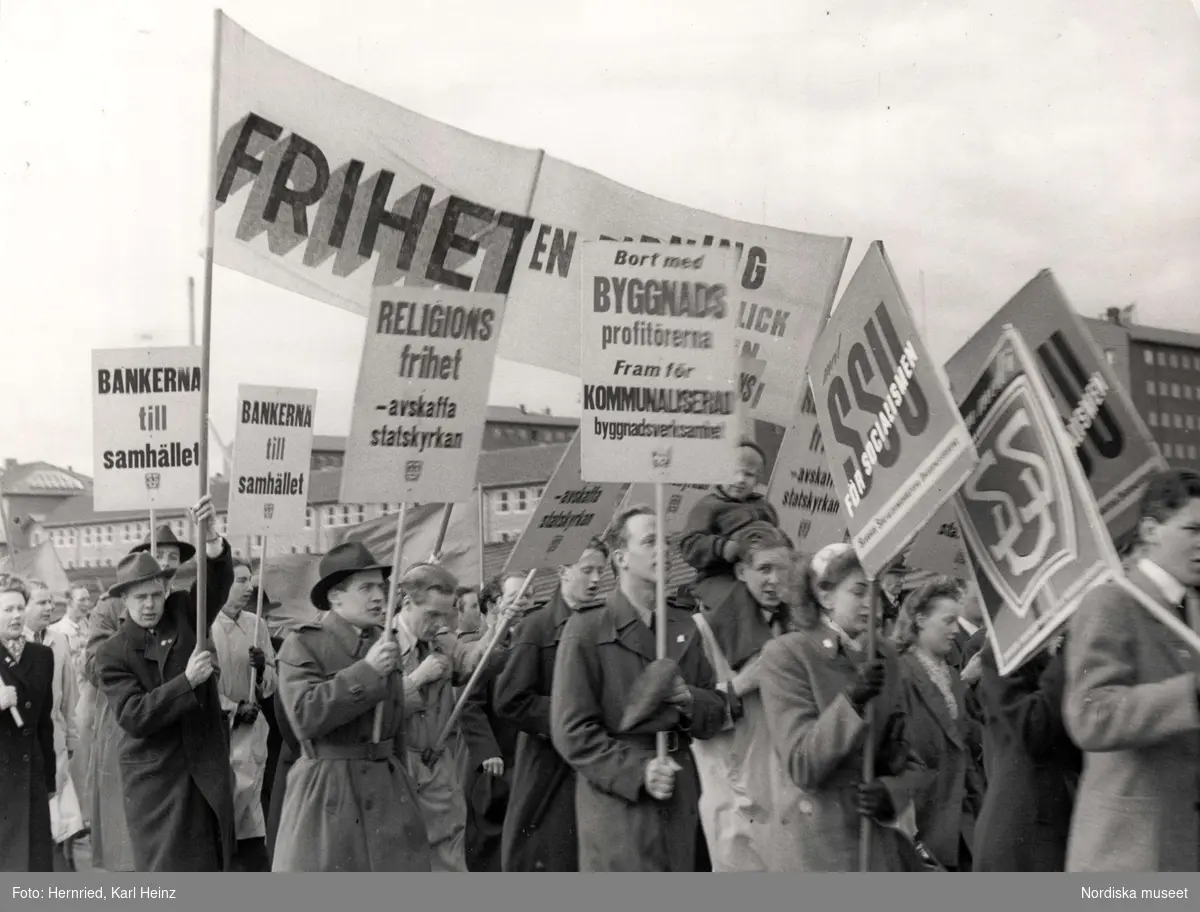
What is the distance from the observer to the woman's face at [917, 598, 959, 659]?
8.14 m

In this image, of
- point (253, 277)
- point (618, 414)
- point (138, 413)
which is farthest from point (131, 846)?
point (618, 414)

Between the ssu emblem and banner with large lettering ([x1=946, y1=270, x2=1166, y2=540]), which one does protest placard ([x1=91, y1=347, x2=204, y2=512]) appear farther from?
the ssu emblem

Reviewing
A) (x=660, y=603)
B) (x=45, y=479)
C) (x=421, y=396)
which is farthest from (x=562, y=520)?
(x=45, y=479)

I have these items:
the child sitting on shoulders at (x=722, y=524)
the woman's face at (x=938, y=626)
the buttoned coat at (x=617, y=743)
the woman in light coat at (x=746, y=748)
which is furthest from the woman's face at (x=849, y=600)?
the woman's face at (x=938, y=626)

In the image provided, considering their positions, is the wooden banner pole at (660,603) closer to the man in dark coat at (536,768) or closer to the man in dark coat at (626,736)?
the man in dark coat at (626,736)

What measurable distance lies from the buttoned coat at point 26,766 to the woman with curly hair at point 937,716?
461 centimetres

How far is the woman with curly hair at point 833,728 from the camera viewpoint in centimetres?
589

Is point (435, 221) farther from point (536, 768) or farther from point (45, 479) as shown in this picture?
point (45, 479)

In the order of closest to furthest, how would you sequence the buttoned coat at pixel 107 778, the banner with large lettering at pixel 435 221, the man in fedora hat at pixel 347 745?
1. the man in fedora hat at pixel 347 745
2. the buttoned coat at pixel 107 778
3. the banner with large lettering at pixel 435 221

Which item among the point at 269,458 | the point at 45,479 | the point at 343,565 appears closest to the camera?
the point at 343,565

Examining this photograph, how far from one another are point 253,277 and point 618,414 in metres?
3.07

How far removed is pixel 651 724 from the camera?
671cm

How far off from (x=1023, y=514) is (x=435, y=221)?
16.3 ft

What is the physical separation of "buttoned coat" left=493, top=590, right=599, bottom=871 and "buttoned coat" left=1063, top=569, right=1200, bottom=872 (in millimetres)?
3362
